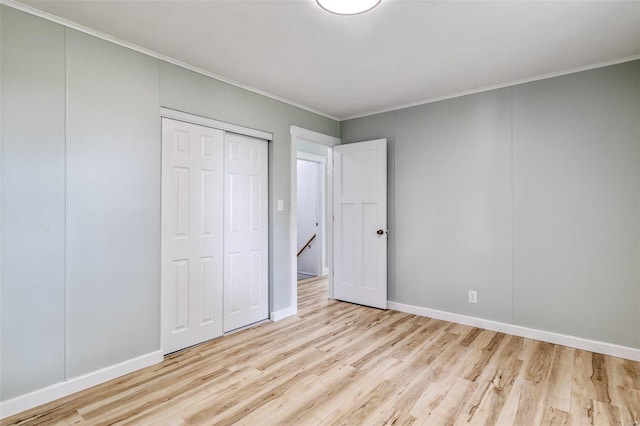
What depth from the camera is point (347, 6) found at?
1.96 metres

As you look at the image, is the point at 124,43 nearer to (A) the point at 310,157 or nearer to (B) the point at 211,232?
(B) the point at 211,232

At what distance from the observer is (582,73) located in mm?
2879

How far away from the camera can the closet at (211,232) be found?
2770 mm

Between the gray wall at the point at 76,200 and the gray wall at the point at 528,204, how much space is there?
2636mm

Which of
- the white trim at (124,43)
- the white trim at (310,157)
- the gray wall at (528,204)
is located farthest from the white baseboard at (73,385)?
the white trim at (310,157)

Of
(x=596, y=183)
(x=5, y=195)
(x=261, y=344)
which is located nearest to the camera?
(x=5, y=195)

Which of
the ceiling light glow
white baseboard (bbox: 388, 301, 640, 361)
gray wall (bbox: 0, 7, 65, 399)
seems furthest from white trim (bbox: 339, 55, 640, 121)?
gray wall (bbox: 0, 7, 65, 399)

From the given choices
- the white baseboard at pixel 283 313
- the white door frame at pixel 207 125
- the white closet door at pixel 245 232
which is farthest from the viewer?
the white baseboard at pixel 283 313

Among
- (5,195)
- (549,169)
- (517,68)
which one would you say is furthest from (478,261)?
(5,195)

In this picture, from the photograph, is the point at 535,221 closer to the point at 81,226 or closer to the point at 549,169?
the point at 549,169

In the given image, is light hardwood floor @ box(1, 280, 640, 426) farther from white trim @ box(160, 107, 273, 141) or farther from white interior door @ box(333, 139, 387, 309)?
white trim @ box(160, 107, 273, 141)

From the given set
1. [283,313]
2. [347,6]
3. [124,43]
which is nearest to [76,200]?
[124,43]

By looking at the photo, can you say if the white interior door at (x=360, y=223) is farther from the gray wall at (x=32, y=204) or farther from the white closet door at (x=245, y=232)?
the gray wall at (x=32, y=204)

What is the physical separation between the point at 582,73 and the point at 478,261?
1.93 m
